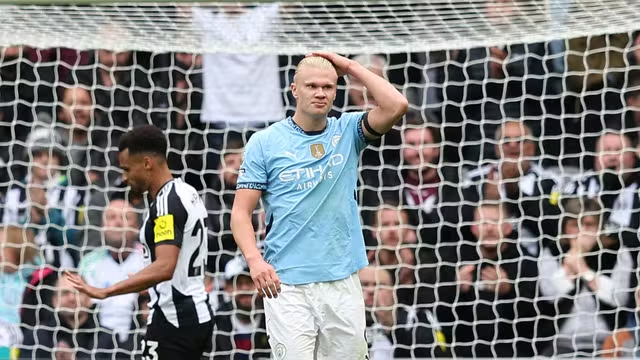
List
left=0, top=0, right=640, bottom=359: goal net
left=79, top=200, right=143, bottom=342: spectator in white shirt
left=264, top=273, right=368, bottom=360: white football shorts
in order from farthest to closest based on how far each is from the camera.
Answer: left=79, top=200, right=143, bottom=342: spectator in white shirt → left=0, top=0, right=640, bottom=359: goal net → left=264, top=273, right=368, bottom=360: white football shorts

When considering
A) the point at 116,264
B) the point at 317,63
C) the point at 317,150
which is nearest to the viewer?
the point at 317,63

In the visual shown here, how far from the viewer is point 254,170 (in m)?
4.91


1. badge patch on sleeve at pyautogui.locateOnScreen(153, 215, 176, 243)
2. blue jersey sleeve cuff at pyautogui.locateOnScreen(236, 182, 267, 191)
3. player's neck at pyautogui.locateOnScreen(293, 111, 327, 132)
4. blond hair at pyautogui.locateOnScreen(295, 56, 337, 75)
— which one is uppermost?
blond hair at pyautogui.locateOnScreen(295, 56, 337, 75)

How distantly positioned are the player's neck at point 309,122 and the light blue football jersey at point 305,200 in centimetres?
2

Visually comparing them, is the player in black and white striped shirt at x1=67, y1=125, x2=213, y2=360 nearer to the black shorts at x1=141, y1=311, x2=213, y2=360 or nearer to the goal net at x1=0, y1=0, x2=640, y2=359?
the black shorts at x1=141, y1=311, x2=213, y2=360

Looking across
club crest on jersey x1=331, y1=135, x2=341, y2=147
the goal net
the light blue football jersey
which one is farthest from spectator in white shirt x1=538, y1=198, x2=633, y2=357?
club crest on jersey x1=331, y1=135, x2=341, y2=147

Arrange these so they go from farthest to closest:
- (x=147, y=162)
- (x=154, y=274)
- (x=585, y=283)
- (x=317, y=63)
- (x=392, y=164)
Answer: (x=392, y=164) < (x=585, y=283) < (x=147, y=162) < (x=154, y=274) < (x=317, y=63)

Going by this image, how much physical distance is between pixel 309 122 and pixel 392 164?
134 inches

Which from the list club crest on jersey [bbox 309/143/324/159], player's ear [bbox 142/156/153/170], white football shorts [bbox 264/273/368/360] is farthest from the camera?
player's ear [bbox 142/156/153/170]

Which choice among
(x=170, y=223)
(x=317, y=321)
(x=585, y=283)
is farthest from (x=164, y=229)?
(x=585, y=283)

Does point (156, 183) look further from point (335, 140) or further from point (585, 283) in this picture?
point (585, 283)

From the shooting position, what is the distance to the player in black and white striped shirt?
18.1 ft

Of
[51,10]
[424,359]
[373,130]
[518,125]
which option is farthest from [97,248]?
[373,130]

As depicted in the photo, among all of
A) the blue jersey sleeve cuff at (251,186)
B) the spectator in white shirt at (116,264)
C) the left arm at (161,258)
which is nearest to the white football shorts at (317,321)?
the blue jersey sleeve cuff at (251,186)
